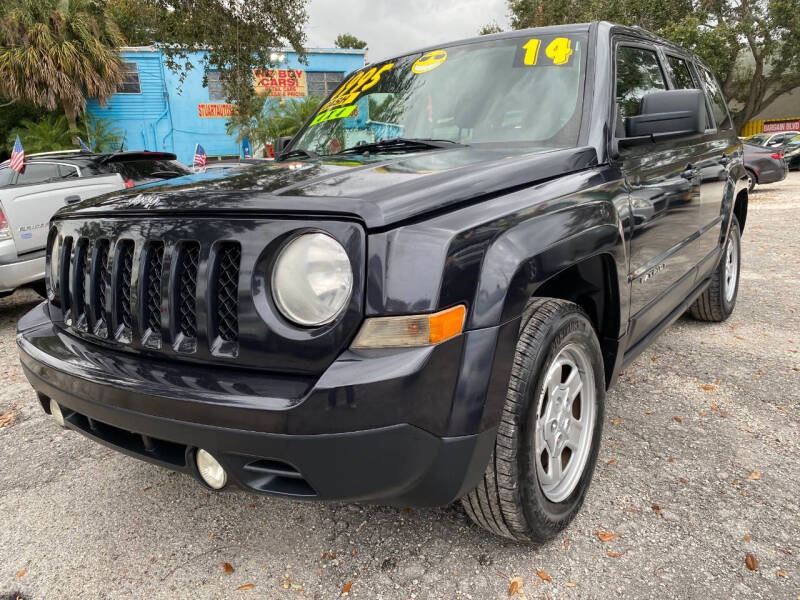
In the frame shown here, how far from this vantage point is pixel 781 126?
102 feet

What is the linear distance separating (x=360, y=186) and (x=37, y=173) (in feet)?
18.8

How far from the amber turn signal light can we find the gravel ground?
91 centimetres

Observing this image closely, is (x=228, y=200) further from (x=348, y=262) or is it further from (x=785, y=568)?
(x=785, y=568)

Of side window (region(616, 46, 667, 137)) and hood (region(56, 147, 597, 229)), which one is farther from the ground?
side window (region(616, 46, 667, 137))

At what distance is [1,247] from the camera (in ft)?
17.3

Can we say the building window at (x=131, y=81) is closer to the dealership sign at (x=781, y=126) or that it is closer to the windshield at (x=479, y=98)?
the windshield at (x=479, y=98)

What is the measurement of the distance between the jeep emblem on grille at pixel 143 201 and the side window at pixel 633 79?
6.01 ft

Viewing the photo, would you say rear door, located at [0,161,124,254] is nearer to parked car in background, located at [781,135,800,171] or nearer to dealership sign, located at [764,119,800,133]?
parked car in background, located at [781,135,800,171]

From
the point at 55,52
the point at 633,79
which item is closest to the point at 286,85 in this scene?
A: the point at 55,52

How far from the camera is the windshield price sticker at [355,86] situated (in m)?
3.11

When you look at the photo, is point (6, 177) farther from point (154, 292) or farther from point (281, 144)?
point (154, 292)

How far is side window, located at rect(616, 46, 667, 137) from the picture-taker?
8.44ft

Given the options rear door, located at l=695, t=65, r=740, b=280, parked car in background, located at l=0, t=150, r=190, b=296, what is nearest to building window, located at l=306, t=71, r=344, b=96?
parked car in background, located at l=0, t=150, r=190, b=296

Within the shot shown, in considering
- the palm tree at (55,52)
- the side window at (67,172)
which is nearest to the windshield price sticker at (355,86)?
the side window at (67,172)
